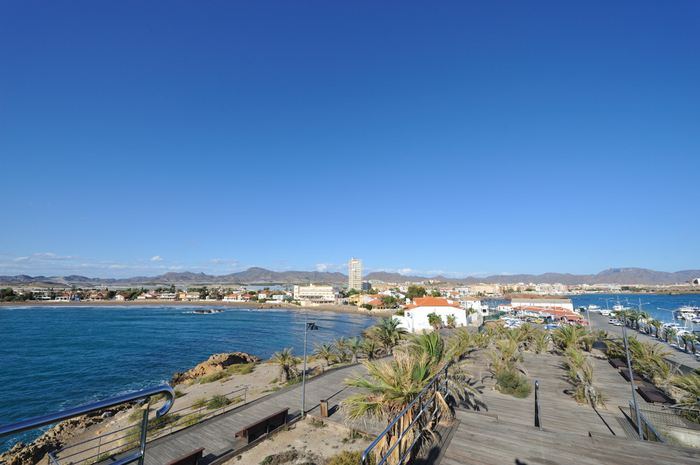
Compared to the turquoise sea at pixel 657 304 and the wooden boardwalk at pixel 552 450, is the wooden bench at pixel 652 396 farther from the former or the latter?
the turquoise sea at pixel 657 304

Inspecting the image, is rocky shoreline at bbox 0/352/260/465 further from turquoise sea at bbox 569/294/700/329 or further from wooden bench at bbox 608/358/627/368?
turquoise sea at bbox 569/294/700/329

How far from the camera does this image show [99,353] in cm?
4412

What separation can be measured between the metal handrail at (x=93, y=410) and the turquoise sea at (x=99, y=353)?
26.7 metres

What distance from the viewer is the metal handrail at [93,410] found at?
176 cm

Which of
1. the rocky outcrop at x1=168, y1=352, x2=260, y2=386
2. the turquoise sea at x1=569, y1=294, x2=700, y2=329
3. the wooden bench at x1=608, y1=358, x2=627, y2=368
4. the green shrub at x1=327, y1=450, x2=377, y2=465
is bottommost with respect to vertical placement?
the turquoise sea at x1=569, y1=294, x2=700, y2=329

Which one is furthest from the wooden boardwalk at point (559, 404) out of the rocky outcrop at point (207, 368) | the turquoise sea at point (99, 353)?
the turquoise sea at point (99, 353)

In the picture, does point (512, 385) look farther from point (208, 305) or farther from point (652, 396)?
point (208, 305)

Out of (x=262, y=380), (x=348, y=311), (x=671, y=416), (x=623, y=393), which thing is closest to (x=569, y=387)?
(x=623, y=393)

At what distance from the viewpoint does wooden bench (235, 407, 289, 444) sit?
11828mm

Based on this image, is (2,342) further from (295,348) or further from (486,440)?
(486,440)

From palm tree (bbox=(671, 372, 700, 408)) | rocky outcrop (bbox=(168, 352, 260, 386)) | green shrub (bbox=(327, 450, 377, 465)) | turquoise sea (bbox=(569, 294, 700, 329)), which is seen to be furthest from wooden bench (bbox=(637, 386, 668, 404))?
turquoise sea (bbox=(569, 294, 700, 329))

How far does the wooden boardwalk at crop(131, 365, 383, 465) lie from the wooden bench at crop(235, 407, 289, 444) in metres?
0.32

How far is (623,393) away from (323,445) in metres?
14.2

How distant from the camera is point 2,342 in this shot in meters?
52.8
